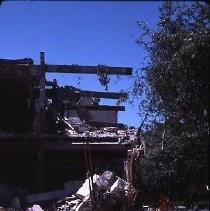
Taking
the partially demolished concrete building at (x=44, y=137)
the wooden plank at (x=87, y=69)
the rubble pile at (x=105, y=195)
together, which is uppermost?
the wooden plank at (x=87, y=69)

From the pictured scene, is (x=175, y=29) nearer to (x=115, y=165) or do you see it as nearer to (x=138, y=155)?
(x=138, y=155)

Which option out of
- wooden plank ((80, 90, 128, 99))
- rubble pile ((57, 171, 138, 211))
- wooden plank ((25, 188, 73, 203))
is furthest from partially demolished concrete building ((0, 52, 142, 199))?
wooden plank ((80, 90, 128, 99))

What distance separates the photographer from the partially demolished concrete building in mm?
16594

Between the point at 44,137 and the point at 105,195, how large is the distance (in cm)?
366

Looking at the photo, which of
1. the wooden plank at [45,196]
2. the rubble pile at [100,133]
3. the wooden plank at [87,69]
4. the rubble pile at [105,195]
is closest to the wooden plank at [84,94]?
the wooden plank at [87,69]

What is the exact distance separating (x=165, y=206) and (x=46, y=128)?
6037mm

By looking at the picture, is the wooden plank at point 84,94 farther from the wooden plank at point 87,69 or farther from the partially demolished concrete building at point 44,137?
the wooden plank at point 87,69

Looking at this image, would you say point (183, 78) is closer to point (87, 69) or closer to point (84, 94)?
point (87, 69)

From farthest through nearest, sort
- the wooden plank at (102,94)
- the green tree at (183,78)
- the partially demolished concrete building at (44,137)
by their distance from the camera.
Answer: the wooden plank at (102,94) → the partially demolished concrete building at (44,137) → the green tree at (183,78)

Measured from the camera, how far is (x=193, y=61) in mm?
11727

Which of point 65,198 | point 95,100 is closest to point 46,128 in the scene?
point 65,198

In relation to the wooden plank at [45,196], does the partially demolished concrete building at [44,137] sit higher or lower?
higher

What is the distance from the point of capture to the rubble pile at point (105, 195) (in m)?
14.2

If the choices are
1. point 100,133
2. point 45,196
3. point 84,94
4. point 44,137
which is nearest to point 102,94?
point 84,94
